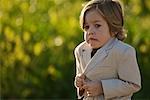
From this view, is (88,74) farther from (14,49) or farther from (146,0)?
(146,0)

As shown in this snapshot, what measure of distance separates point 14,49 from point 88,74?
523 cm

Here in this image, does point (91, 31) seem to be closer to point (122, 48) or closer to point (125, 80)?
point (122, 48)

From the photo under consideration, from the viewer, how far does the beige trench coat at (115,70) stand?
12.1ft

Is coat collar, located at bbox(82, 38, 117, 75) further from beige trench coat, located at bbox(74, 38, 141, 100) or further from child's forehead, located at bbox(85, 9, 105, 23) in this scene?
child's forehead, located at bbox(85, 9, 105, 23)

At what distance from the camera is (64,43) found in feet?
30.0

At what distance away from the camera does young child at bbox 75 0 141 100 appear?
3.70 meters

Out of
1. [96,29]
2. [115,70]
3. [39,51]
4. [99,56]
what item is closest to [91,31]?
[96,29]

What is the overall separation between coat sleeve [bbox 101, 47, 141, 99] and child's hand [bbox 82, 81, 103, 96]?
3cm

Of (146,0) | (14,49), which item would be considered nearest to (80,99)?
(14,49)

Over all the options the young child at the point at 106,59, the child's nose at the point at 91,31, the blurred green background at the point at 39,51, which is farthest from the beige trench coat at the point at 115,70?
the blurred green background at the point at 39,51

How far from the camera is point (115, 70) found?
12.3 ft

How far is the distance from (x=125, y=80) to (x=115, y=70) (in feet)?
0.27

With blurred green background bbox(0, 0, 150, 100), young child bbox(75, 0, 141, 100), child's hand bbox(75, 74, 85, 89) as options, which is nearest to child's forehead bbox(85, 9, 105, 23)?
young child bbox(75, 0, 141, 100)

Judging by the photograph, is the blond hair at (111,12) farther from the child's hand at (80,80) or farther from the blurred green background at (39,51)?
the blurred green background at (39,51)
